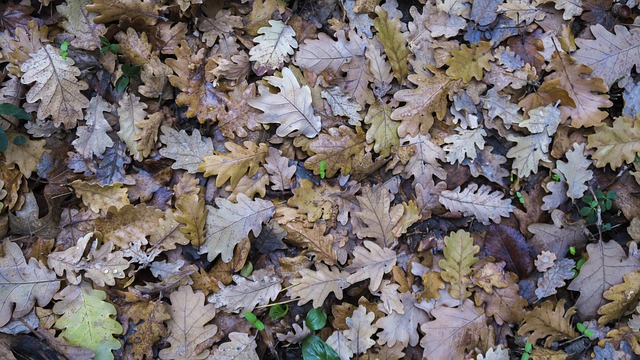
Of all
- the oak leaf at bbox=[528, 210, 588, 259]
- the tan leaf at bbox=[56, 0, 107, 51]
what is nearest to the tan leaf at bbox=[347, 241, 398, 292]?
the oak leaf at bbox=[528, 210, 588, 259]

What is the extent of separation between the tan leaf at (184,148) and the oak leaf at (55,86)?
50 centimetres

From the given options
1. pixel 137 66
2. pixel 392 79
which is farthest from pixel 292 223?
pixel 137 66

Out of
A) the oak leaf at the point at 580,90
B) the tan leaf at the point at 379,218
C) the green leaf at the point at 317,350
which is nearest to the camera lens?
the green leaf at the point at 317,350

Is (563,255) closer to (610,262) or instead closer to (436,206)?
(610,262)

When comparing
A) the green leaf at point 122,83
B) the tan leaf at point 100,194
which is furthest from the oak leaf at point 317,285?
the green leaf at point 122,83

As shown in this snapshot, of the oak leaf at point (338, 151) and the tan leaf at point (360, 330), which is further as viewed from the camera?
the oak leaf at point (338, 151)

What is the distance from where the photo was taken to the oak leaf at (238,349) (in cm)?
237

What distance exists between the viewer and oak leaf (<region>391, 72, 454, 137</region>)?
266 cm

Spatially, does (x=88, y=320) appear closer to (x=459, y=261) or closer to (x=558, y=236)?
(x=459, y=261)

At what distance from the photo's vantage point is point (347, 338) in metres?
2.39

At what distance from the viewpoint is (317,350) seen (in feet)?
7.66

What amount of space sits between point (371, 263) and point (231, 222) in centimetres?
77

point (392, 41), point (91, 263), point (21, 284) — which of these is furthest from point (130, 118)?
Answer: point (392, 41)

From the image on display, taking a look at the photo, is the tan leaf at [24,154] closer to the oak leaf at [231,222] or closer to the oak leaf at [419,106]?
the oak leaf at [231,222]
